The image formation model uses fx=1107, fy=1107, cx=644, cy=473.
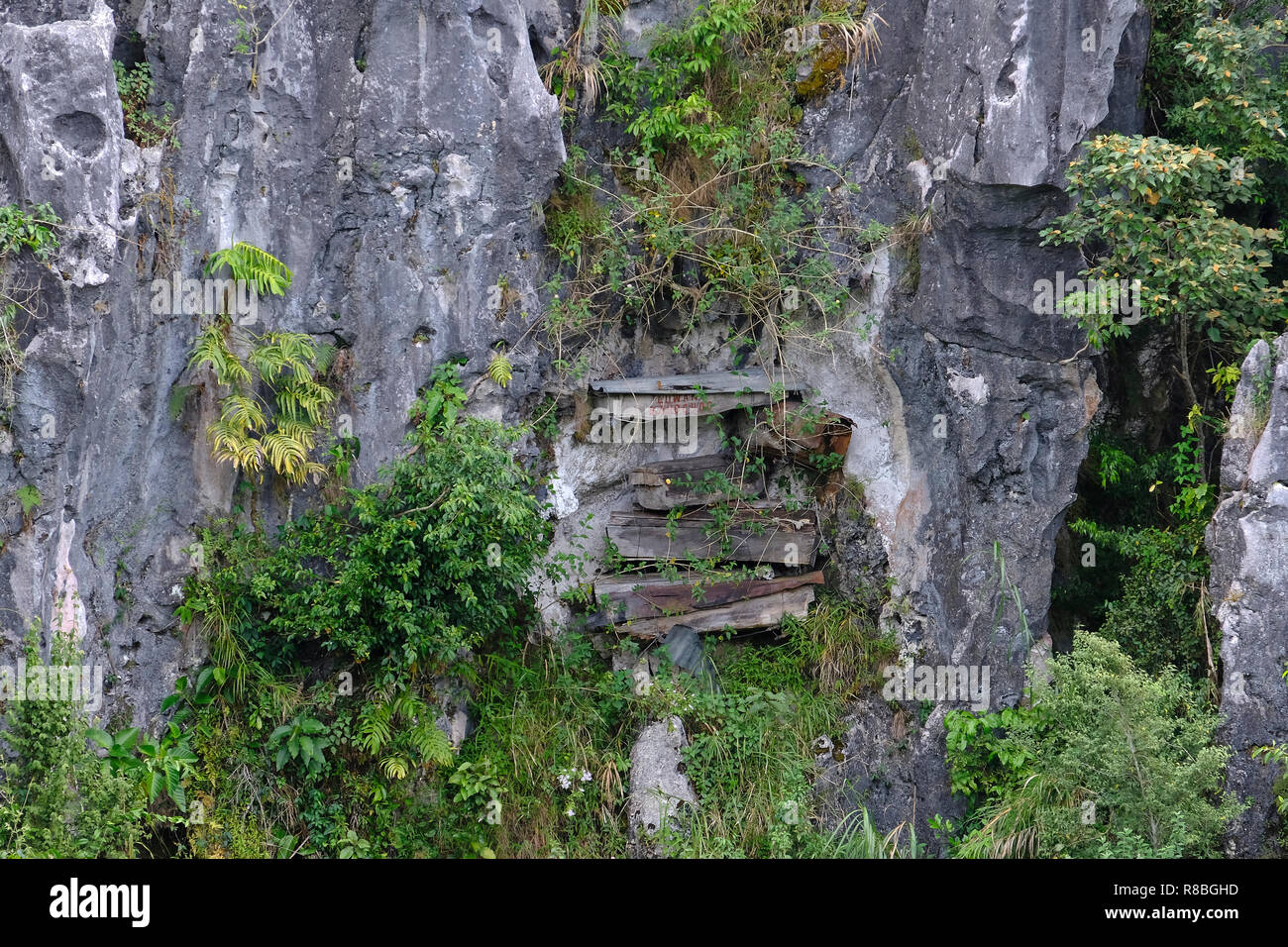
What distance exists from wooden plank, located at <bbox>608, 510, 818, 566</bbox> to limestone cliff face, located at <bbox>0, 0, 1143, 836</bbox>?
60 cm

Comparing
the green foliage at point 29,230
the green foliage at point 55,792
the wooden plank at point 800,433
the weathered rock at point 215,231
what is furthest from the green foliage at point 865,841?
the green foliage at point 29,230

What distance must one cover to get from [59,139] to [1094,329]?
814 centimetres

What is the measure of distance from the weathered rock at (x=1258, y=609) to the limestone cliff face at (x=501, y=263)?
162cm

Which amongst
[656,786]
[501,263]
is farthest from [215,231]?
[656,786]

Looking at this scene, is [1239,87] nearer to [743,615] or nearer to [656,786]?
[743,615]

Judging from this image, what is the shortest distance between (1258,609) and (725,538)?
14.5 ft

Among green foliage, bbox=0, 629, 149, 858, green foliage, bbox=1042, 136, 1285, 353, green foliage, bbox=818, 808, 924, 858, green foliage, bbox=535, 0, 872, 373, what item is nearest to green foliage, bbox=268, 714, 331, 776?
green foliage, bbox=0, 629, 149, 858

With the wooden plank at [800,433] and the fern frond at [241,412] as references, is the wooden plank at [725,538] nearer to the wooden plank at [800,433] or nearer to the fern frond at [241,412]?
the wooden plank at [800,433]

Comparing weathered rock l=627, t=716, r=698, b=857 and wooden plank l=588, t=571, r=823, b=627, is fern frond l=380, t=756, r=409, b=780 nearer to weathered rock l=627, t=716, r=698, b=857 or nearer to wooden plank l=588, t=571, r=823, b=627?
weathered rock l=627, t=716, r=698, b=857

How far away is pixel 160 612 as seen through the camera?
357 inches

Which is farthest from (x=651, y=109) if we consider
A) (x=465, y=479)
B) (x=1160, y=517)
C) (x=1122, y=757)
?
(x=1122, y=757)

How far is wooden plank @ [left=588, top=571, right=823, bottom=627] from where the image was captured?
10.2m

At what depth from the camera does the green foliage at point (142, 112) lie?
345 inches
